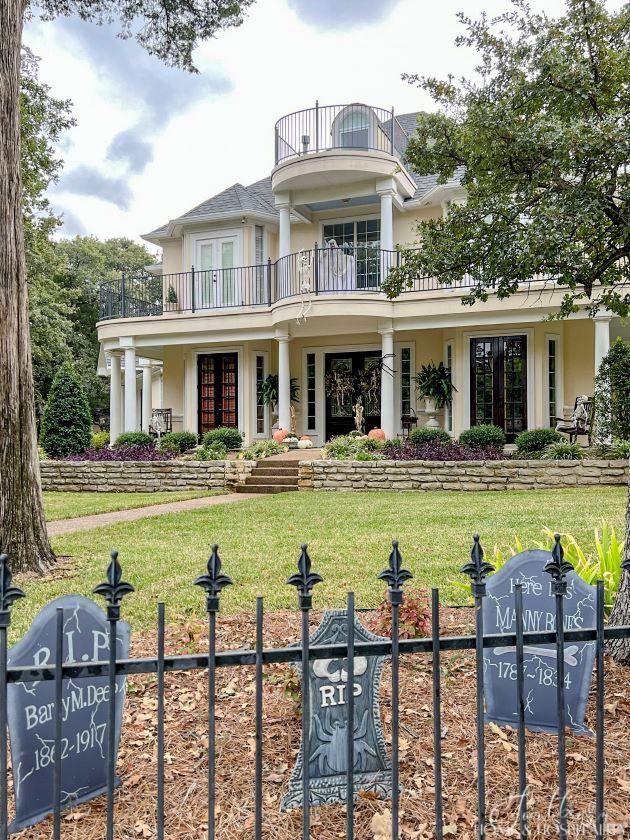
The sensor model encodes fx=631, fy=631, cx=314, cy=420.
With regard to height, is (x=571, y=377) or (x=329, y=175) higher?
(x=329, y=175)

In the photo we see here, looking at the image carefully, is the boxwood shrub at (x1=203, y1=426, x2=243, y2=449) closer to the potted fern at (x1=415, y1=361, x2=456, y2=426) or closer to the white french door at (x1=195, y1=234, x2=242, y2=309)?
the white french door at (x1=195, y1=234, x2=242, y2=309)

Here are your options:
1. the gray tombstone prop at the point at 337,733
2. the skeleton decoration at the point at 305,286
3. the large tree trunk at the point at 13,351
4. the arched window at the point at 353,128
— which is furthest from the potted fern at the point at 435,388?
the gray tombstone prop at the point at 337,733

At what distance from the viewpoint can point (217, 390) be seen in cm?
1903

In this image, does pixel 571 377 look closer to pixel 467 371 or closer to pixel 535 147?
pixel 467 371

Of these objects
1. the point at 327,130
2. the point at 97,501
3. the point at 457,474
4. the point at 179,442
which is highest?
the point at 327,130

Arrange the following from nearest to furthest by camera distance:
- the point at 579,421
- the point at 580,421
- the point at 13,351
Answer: the point at 13,351 → the point at 579,421 → the point at 580,421

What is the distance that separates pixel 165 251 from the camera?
2042 cm

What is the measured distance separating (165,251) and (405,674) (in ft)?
62.8

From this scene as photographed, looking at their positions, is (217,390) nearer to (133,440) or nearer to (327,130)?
(133,440)

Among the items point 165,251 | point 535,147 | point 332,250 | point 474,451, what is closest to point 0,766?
point 535,147

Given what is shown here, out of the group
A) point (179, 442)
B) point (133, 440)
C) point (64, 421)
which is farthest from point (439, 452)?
point (64, 421)

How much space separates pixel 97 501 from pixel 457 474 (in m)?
7.11

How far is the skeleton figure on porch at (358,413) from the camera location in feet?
55.3

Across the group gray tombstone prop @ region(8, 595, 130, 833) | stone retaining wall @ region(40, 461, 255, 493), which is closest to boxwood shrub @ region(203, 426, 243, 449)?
stone retaining wall @ region(40, 461, 255, 493)
